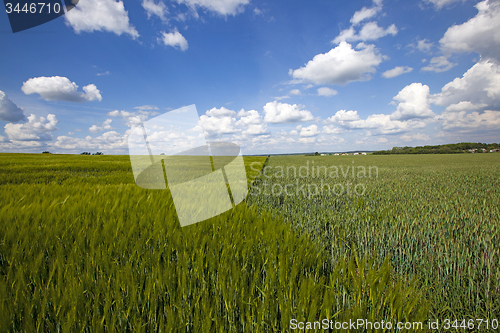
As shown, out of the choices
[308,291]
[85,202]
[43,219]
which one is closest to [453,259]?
[308,291]

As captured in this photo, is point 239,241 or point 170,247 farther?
point 239,241

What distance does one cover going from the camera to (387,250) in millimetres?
2387

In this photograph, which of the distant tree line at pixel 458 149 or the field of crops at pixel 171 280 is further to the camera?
the distant tree line at pixel 458 149

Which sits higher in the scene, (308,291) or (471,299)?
(308,291)

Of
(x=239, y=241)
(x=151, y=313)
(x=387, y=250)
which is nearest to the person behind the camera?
(x=151, y=313)

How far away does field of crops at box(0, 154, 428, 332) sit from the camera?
1.09 metres

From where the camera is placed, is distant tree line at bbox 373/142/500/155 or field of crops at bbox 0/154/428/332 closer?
field of crops at bbox 0/154/428/332

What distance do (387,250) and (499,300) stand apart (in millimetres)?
879

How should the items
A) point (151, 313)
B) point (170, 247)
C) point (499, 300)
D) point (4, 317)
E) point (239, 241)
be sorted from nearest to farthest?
1. point (4, 317)
2. point (151, 313)
3. point (499, 300)
4. point (170, 247)
5. point (239, 241)

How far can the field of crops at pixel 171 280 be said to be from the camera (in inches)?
43.1

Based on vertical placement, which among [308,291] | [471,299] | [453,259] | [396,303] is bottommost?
[471,299]

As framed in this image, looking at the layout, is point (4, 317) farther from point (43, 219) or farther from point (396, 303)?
point (396, 303)

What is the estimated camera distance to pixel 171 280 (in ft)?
4.50

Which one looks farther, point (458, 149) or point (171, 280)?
point (458, 149)
